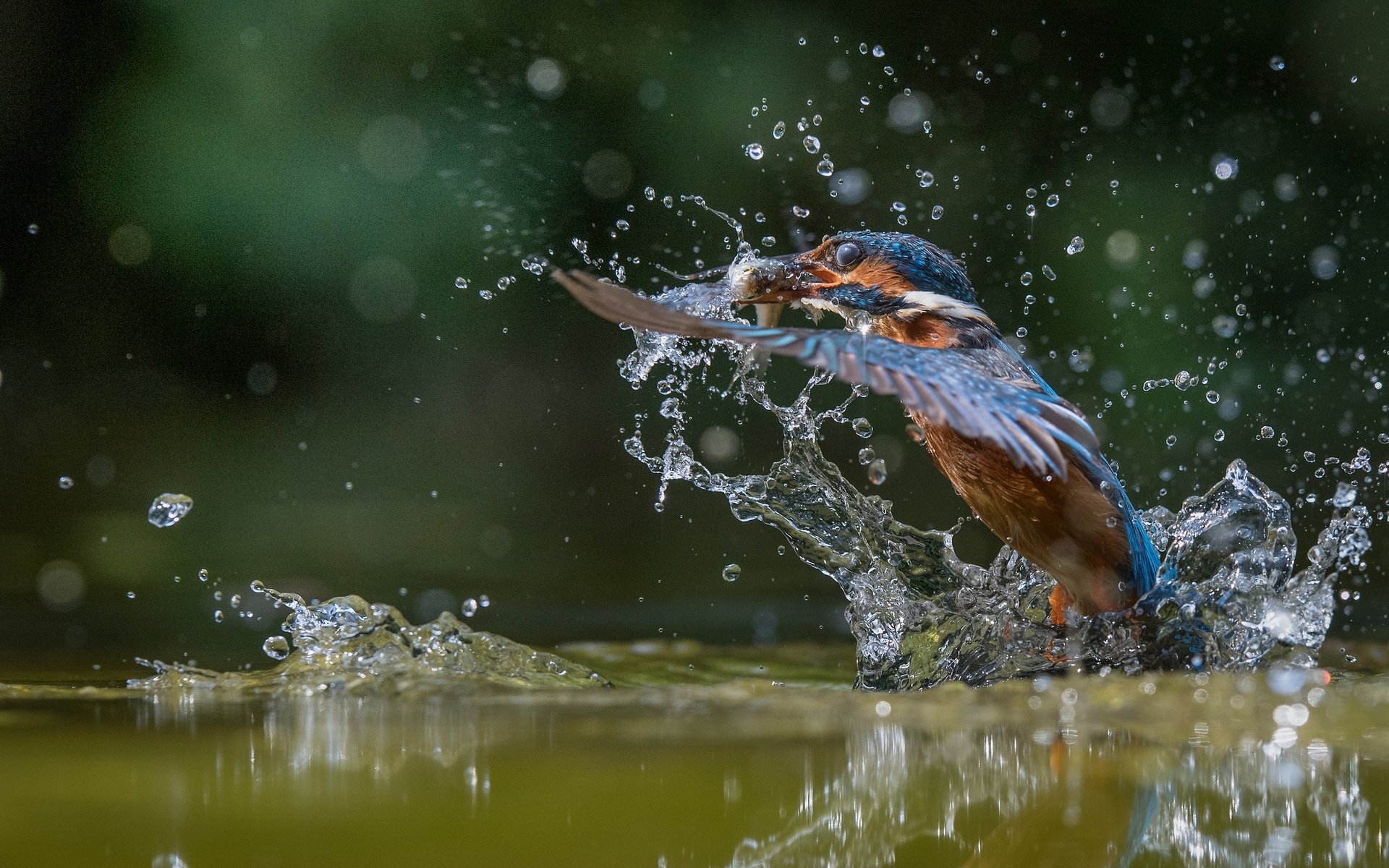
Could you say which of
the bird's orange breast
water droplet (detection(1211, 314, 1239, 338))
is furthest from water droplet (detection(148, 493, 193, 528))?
water droplet (detection(1211, 314, 1239, 338))

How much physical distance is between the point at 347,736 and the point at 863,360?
83 centimetres

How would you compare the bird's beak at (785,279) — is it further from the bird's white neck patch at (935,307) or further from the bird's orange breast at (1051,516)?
the bird's orange breast at (1051,516)

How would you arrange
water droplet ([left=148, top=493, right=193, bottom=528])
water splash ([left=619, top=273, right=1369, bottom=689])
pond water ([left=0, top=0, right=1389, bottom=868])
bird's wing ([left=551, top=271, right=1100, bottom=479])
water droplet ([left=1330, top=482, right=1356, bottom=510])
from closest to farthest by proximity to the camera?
bird's wing ([left=551, top=271, right=1100, bottom=479]) < water splash ([left=619, top=273, right=1369, bottom=689]) < water droplet ([left=1330, top=482, right=1356, bottom=510]) < water droplet ([left=148, top=493, right=193, bottom=528]) < pond water ([left=0, top=0, right=1389, bottom=868])

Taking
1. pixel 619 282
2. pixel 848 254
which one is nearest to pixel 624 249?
pixel 619 282

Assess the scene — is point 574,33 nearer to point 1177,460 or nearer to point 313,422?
point 313,422

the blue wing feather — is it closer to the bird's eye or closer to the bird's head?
the bird's head

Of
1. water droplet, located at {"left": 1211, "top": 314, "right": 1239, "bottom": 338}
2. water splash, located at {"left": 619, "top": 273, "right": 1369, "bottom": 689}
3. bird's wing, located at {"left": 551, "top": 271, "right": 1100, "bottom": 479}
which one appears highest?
water droplet, located at {"left": 1211, "top": 314, "right": 1239, "bottom": 338}

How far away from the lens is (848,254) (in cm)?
256

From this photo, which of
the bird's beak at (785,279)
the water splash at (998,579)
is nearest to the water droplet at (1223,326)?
the water splash at (998,579)

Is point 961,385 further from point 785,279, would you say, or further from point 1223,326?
point 1223,326

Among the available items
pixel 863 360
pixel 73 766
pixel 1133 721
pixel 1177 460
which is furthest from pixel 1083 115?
pixel 73 766

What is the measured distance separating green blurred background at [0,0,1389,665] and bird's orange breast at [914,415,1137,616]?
114 inches

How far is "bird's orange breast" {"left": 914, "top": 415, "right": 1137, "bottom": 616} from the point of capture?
223cm

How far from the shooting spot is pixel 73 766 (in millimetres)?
1329
